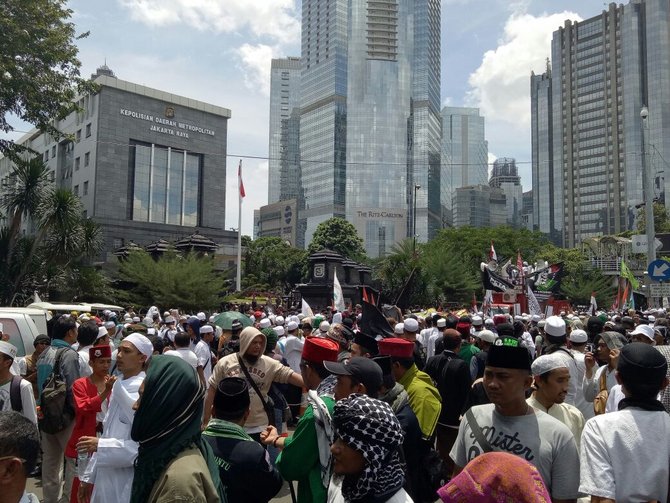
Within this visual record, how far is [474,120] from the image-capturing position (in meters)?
194

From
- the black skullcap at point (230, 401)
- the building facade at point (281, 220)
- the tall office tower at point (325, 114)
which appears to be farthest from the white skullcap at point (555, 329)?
the building facade at point (281, 220)

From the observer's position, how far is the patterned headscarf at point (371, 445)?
250 cm

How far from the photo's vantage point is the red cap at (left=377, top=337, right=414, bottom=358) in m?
5.16

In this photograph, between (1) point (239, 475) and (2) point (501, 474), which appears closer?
(2) point (501, 474)

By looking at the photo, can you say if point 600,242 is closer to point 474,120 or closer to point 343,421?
point 343,421

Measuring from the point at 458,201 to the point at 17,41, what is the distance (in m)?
156

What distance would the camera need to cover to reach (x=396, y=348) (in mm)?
5160

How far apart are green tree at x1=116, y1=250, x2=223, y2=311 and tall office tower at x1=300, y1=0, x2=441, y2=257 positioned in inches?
3168

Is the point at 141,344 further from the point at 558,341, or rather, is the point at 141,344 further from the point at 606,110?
the point at 606,110

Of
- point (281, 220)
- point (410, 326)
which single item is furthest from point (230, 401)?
point (281, 220)

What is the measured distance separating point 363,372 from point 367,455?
3.90ft

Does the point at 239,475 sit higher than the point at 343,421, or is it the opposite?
the point at 343,421

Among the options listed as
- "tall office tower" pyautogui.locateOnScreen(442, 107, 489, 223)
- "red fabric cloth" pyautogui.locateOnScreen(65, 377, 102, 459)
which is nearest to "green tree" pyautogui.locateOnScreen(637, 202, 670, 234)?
"red fabric cloth" pyautogui.locateOnScreen(65, 377, 102, 459)

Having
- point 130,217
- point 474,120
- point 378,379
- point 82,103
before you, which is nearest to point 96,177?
point 130,217
